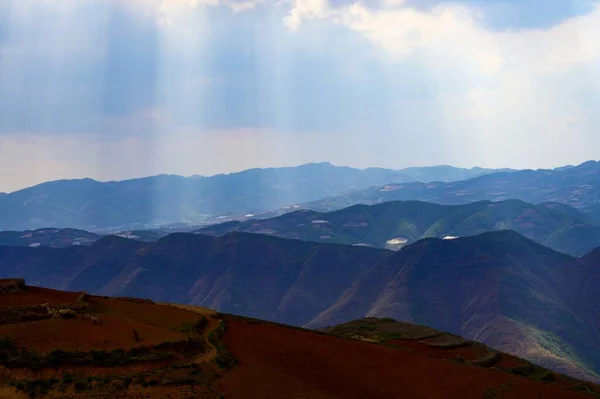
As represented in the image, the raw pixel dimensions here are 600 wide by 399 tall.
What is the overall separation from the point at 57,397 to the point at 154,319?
72.7 ft

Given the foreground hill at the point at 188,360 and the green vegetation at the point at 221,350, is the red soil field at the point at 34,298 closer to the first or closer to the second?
the foreground hill at the point at 188,360

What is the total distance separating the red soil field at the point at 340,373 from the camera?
4919cm

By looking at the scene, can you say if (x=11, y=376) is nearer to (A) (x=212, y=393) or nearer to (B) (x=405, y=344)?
(A) (x=212, y=393)

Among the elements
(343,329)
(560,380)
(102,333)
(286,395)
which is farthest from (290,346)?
(343,329)

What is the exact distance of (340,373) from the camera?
182 feet

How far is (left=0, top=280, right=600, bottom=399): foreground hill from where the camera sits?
4394 centimetres

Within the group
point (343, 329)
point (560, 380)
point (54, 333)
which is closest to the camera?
point (54, 333)

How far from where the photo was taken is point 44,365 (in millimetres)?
44781

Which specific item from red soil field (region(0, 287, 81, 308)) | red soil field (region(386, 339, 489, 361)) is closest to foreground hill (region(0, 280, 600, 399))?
red soil field (region(0, 287, 81, 308))

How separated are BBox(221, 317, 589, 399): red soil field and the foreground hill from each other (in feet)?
0.36

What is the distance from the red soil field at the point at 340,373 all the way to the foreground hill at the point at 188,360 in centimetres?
11

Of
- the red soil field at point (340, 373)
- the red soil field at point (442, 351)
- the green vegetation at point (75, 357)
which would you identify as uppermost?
the green vegetation at point (75, 357)

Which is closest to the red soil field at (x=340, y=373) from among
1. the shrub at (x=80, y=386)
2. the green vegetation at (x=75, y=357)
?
the green vegetation at (x=75, y=357)

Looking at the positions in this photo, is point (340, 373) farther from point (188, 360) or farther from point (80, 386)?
point (80, 386)
